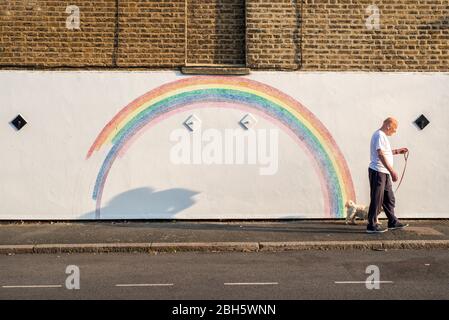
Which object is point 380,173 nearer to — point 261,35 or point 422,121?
point 422,121

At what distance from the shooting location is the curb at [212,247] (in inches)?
349

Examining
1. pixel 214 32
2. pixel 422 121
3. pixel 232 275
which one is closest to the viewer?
pixel 232 275

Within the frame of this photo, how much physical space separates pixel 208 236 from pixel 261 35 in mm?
3981

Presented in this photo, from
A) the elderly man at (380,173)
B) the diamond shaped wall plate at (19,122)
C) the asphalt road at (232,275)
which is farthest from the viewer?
the diamond shaped wall plate at (19,122)

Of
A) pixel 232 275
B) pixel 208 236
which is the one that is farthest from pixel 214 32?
pixel 232 275

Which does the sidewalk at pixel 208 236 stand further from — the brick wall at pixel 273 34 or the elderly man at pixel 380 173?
the brick wall at pixel 273 34

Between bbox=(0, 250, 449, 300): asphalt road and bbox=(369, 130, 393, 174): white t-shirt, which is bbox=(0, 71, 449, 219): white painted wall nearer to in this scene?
bbox=(369, 130, 393, 174): white t-shirt

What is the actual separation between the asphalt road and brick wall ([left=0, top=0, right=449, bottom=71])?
4085 millimetres

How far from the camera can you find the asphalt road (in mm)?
6414

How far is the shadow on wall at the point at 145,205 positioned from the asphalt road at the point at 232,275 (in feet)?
8.19

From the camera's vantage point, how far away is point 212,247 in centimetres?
890

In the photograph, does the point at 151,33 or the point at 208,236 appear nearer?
the point at 208,236

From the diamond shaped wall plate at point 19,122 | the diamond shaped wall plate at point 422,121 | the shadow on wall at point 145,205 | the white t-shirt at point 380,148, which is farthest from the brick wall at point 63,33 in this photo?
the diamond shaped wall plate at point 422,121

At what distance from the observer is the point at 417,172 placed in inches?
442
